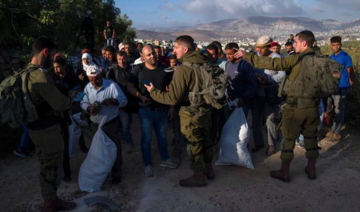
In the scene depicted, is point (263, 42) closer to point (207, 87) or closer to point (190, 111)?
point (207, 87)

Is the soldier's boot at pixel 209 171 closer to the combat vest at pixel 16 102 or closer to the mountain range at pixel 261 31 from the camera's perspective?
the combat vest at pixel 16 102

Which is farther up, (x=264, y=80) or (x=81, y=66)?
(x=81, y=66)

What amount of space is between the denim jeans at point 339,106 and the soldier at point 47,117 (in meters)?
4.79

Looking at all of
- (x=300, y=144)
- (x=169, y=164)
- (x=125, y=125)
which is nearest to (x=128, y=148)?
(x=125, y=125)

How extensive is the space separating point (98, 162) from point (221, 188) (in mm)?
1685

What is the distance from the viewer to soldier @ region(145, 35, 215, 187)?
3.31 m

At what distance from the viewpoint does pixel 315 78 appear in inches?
133

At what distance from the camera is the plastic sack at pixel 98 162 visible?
3494 mm

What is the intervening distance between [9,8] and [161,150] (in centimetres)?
469

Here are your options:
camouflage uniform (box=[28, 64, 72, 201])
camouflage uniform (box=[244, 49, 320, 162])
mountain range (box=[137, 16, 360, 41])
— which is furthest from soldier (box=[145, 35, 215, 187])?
mountain range (box=[137, 16, 360, 41])

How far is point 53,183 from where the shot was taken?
2996mm

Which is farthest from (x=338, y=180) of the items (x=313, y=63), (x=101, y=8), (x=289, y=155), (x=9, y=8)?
(x=101, y=8)

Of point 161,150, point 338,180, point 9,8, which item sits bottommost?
point 338,180

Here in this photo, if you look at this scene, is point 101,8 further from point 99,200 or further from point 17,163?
point 99,200
